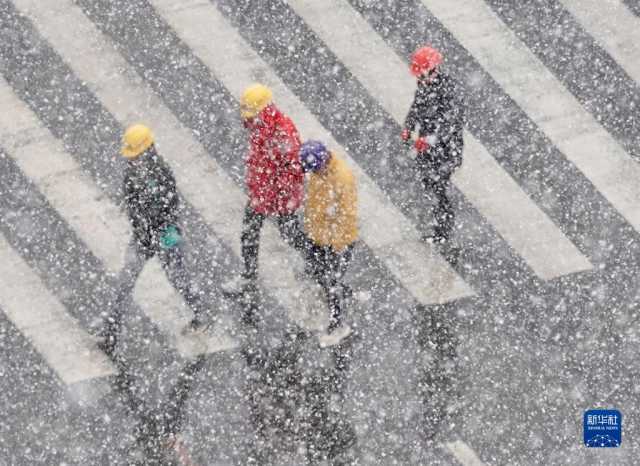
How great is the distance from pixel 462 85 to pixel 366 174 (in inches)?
45.9

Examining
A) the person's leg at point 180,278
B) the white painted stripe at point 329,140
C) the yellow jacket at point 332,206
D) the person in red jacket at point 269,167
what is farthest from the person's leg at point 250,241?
the white painted stripe at point 329,140

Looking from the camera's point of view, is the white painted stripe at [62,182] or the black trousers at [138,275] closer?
the black trousers at [138,275]

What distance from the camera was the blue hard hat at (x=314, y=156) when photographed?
9133 millimetres

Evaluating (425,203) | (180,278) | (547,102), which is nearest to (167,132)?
(180,278)

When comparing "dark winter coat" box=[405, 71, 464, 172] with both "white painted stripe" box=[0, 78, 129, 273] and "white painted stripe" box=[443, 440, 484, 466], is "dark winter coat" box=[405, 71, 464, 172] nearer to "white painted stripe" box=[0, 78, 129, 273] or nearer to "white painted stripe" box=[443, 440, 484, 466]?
"white painted stripe" box=[443, 440, 484, 466]

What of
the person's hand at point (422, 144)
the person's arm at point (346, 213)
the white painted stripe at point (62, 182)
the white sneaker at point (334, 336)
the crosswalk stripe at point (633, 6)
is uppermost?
the crosswalk stripe at point (633, 6)

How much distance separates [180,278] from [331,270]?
3.69 feet

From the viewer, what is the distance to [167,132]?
36.7ft

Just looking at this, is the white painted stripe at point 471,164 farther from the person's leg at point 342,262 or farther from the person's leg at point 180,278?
the person's leg at point 180,278

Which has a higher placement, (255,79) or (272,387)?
(255,79)

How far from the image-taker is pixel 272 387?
33.9 feet

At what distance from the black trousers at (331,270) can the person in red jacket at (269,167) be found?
297 mm

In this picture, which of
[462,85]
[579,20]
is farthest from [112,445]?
[579,20]

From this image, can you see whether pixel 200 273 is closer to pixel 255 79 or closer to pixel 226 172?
pixel 226 172
